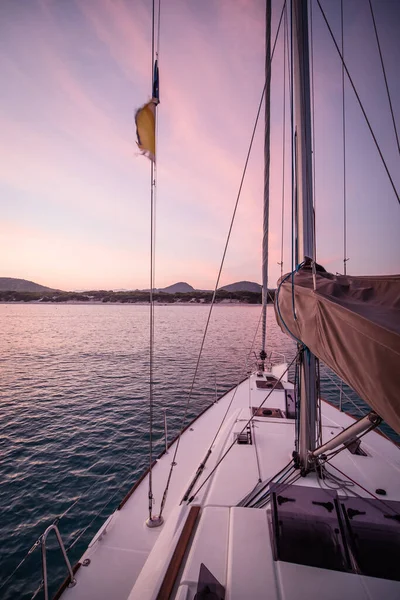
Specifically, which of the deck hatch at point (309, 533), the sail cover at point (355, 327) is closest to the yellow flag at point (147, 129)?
the sail cover at point (355, 327)

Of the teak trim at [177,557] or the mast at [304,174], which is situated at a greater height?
the mast at [304,174]

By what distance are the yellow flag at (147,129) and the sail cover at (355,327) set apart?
9.34 feet

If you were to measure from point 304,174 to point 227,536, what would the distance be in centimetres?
549

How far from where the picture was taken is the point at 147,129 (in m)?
3.78

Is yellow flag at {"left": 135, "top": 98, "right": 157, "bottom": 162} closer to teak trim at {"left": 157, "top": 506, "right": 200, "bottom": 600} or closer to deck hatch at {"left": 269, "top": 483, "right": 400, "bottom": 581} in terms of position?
deck hatch at {"left": 269, "top": 483, "right": 400, "bottom": 581}

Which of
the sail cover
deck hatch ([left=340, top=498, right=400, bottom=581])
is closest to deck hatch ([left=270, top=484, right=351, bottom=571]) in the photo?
deck hatch ([left=340, top=498, right=400, bottom=581])

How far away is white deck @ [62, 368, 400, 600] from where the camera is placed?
8.80 ft

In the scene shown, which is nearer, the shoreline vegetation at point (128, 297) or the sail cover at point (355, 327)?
the sail cover at point (355, 327)

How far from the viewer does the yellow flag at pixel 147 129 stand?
373cm

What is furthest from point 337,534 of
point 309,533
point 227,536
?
point 227,536

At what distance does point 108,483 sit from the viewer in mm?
8273

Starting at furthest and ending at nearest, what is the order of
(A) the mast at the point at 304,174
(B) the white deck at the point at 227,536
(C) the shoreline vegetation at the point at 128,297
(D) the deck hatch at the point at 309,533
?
(C) the shoreline vegetation at the point at 128,297 < (A) the mast at the point at 304,174 < (D) the deck hatch at the point at 309,533 < (B) the white deck at the point at 227,536

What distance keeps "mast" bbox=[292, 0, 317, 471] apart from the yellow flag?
95.4 inches

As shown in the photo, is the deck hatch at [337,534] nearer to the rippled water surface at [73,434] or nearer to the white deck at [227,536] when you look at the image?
the white deck at [227,536]
